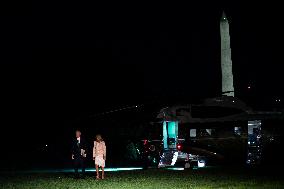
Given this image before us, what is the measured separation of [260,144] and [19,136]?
22.7 metres

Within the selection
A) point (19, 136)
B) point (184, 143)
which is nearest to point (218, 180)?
point (184, 143)

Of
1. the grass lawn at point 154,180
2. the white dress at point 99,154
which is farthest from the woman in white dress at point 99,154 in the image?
the grass lawn at point 154,180

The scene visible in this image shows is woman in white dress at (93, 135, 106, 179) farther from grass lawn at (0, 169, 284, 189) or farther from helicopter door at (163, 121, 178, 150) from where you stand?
helicopter door at (163, 121, 178, 150)

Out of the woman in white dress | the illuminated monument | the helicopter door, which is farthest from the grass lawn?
the illuminated monument

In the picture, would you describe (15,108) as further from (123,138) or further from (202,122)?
(202,122)

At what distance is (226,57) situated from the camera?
62.4m

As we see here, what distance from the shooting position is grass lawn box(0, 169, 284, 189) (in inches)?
746

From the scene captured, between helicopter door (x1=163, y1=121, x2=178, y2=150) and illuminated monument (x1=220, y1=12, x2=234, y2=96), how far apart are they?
3414 centimetres

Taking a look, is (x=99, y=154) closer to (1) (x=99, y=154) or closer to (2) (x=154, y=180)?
(1) (x=99, y=154)

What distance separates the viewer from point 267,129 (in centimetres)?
2836

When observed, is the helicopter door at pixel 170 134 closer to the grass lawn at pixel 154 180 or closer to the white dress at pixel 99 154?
the grass lawn at pixel 154 180

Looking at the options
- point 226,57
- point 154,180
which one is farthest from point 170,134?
point 226,57

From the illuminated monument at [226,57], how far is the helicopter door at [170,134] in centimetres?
3414

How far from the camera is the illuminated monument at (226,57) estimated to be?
202 ft
